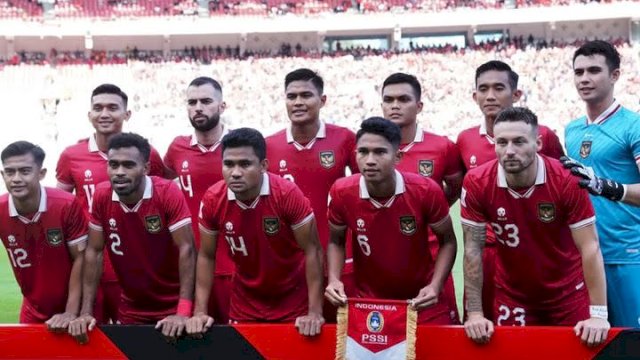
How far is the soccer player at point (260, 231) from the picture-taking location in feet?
14.4

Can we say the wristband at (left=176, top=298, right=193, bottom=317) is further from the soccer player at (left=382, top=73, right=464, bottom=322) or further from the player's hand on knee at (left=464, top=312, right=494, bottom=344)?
the soccer player at (left=382, top=73, right=464, bottom=322)

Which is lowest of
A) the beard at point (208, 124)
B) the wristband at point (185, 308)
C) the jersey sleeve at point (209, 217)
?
the wristband at point (185, 308)

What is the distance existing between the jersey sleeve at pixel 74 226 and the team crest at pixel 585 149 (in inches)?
111

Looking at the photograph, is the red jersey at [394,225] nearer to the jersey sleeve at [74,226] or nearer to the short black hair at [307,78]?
the short black hair at [307,78]

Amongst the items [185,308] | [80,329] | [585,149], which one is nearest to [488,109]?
[585,149]

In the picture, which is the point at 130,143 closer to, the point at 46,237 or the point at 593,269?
the point at 46,237

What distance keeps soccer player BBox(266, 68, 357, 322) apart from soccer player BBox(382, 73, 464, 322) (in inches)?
13.2

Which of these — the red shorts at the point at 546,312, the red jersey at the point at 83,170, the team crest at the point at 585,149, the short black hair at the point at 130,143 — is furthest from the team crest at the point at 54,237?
the team crest at the point at 585,149

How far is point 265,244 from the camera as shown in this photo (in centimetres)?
451

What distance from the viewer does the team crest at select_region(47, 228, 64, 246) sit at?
468 cm

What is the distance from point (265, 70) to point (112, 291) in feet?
→ 90.5

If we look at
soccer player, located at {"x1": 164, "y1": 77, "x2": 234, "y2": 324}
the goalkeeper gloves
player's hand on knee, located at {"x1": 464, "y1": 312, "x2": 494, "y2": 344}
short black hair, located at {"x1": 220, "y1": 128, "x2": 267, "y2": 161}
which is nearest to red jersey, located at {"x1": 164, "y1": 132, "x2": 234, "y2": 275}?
soccer player, located at {"x1": 164, "y1": 77, "x2": 234, "y2": 324}

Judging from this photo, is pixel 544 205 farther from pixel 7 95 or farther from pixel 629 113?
pixel 7 95

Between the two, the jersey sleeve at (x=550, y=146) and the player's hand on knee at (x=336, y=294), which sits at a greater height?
the jersey sleeve at (x=550, y=146)
